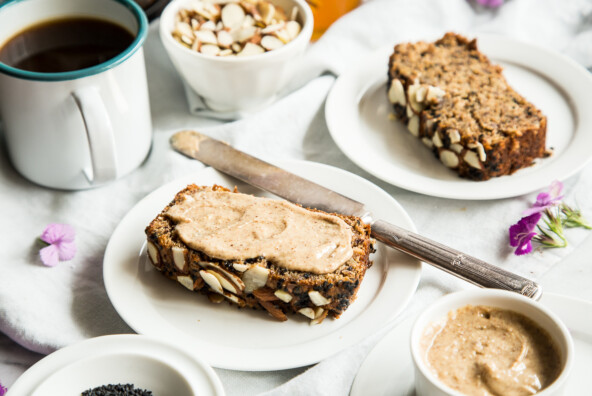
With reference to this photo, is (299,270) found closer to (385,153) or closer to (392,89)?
(385,153)

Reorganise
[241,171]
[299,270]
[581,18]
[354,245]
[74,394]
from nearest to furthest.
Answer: [74,394], [299,270], [354,245], [241,171], [581,18]

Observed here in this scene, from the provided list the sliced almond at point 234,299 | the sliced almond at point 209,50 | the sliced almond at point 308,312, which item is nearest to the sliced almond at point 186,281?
the sliced almond at point 234,299

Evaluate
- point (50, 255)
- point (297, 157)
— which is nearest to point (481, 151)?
point (297, 157)

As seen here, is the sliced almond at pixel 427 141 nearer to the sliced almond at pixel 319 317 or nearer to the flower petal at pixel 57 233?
the sliced almond at pixel 319 317

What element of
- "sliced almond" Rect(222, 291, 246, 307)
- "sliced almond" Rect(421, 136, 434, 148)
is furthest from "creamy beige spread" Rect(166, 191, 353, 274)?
"sliced almond" Rect(421, 136, 434, 148)

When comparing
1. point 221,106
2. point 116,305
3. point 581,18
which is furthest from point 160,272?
point 581,18

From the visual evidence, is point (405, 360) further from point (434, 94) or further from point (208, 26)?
point (208, 26)

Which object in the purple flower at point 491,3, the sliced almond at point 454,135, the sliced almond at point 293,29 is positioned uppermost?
the purple flower at point 491,3
